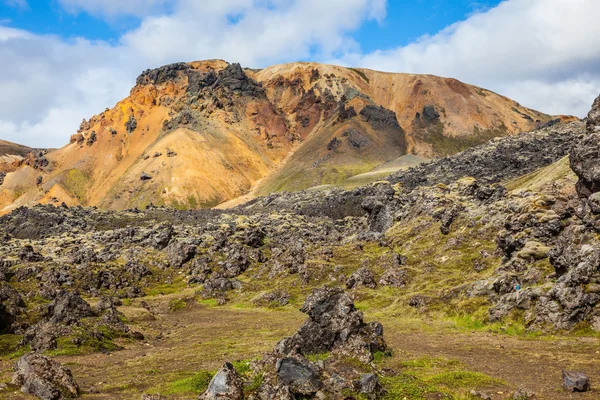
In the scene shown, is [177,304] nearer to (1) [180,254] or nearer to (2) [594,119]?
(1) [180,254]

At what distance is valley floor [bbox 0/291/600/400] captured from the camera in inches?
995

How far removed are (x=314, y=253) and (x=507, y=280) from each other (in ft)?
160

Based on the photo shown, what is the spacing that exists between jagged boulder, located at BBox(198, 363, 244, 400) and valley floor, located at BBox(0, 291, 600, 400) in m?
3.90

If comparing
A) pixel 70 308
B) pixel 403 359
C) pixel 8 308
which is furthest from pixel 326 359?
pixel 8 308

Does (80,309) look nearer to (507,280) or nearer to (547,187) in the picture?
(507,280)

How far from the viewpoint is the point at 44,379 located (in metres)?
26.1

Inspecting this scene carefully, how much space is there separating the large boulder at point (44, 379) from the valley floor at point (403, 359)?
0.76 metres

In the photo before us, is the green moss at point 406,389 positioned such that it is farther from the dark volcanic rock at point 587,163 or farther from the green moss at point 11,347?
the dark volcanic rock at point 587,163

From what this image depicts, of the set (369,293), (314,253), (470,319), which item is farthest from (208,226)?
(470,319)

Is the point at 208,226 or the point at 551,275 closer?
the point at 551,275

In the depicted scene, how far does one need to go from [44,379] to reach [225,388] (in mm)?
13207

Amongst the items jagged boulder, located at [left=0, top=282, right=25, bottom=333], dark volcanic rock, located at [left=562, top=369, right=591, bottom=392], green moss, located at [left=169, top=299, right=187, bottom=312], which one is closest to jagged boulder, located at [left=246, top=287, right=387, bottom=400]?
dark volcanic rock, located at [left=562, top=369, right=591, bottom=392]

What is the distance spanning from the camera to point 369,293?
225ft

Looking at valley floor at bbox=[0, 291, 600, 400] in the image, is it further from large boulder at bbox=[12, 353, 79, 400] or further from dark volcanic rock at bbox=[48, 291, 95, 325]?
dark volcanic rock at bbox=[48, 291, 95, 325]
